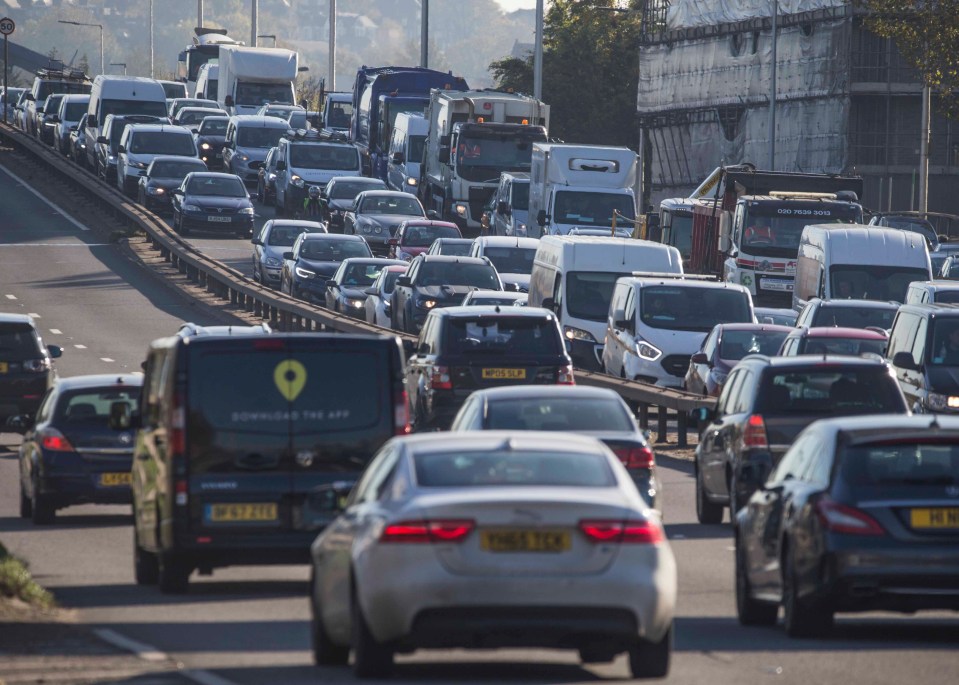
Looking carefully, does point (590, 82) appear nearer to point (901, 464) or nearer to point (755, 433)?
point (755, 433)

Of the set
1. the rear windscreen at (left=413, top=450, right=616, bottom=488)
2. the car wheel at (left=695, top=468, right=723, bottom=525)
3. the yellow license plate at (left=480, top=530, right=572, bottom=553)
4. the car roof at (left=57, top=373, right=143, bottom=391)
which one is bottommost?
the car wheel at (left=695, top=468, right=723, bottom=525)

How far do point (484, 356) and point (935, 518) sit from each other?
1296 cm

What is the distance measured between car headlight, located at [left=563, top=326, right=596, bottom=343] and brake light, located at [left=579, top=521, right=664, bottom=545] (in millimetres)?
23948

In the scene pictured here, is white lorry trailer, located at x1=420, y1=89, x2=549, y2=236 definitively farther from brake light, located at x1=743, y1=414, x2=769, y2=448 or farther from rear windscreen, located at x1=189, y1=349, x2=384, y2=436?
rear windscreen, located at x1=189, y1=349, x2=384, y2=436

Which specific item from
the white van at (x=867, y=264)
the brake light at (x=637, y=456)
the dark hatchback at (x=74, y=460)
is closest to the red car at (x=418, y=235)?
the white van at (x=867, y=264)

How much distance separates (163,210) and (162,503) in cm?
4792

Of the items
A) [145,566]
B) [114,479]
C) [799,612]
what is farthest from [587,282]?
[799,612]

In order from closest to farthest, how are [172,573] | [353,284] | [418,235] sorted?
[172,573] < [353,284] < [418,235]

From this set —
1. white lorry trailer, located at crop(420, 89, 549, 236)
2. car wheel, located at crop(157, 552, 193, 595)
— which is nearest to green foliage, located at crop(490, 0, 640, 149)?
white lorry trailer, located at crop(420, 89, 549, 236)

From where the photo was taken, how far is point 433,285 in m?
37.1

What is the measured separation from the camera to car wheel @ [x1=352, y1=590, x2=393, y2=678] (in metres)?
9.85

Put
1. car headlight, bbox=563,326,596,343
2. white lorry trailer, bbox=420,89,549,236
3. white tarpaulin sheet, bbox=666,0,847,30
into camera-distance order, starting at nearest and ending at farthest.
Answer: car headlight, bbox=563,326,596,343 → white lorry trailer, bbox=420,89,549,236 → white tarpaulin sheet, bbox=666,0,847,30

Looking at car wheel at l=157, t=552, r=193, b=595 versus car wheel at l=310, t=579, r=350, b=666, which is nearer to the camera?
car wheel at l=310, t=579, r=350, b=666

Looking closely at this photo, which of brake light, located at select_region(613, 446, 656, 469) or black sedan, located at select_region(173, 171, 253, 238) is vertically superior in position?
black sedan, located at select_region(173, 171, 253, 238)
